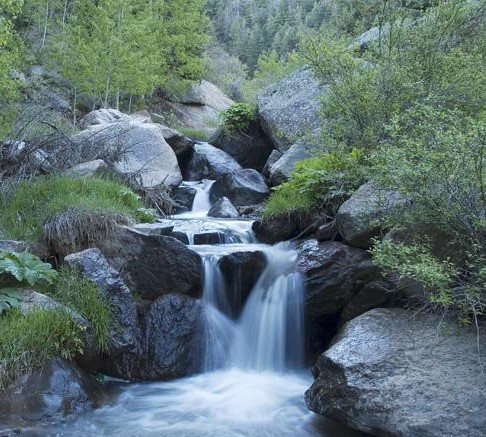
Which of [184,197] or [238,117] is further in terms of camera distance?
[238,117]

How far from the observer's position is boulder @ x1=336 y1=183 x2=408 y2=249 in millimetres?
6469

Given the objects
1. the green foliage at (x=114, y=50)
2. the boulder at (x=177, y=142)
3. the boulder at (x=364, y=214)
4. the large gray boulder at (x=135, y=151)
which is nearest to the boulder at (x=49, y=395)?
the boulder at (x=364, y=214)

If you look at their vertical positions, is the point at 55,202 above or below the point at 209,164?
below

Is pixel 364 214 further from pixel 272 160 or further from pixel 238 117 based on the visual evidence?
pixel 238 117

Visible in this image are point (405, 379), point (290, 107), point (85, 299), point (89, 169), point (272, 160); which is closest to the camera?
point (405, 379)

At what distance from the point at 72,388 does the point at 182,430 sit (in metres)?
1.24

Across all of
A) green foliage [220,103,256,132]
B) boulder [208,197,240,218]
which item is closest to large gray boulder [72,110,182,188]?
boulder [208,197,240,218]

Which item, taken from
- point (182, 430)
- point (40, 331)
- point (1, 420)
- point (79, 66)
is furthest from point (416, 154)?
point (79, 66)

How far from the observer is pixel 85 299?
645 cm

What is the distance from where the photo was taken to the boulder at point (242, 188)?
12.7m

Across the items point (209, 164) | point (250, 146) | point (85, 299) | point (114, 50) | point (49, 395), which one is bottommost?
point (49, 395)

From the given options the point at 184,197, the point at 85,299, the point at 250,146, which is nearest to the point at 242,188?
the point at 184,197

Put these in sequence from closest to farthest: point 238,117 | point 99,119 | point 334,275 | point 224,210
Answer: point 334,275 → point 224,210 → point 99,119 → point 238,117

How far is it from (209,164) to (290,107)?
2.89 m
